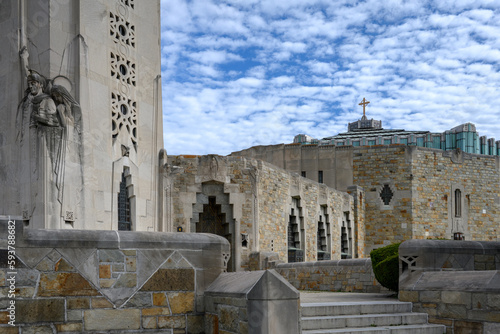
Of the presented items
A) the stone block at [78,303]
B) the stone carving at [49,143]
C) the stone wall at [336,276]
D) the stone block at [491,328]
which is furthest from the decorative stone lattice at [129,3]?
the stone block at [491,328]

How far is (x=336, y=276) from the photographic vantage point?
17.4 meters

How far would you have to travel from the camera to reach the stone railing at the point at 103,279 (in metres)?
7.83

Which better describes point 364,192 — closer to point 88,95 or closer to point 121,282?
point 88,95

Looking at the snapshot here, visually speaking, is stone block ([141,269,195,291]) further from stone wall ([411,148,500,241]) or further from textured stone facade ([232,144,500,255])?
stone wall ([411,148,500,241])

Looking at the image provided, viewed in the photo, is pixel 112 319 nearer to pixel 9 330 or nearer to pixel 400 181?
pixel 9 330

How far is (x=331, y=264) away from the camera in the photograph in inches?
700

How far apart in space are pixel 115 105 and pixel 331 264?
7925mm

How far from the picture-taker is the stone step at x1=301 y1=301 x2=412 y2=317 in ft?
31.4

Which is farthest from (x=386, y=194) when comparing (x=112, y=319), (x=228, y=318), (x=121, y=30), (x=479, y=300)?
(x=112, y=319)

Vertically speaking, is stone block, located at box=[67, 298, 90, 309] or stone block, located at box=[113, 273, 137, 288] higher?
stone block, located at box=[113, 273, 137, 288]

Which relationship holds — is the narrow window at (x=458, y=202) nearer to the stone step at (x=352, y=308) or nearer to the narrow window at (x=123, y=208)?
the narrow window at (x=123, y=208)

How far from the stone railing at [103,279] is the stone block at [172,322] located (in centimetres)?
1

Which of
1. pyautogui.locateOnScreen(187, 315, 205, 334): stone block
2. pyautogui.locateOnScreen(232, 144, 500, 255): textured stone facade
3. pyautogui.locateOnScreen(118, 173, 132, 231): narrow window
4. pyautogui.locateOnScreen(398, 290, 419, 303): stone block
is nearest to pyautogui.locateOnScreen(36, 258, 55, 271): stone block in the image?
pyautogui.locateOnScreen(187, 315, 205, 334): stone block

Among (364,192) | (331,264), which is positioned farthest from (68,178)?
(364,192)
